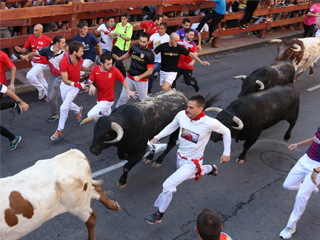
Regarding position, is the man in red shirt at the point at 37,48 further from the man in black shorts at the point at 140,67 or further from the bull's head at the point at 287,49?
the bull's head at the point at 287,49

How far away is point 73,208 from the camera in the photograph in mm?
4723

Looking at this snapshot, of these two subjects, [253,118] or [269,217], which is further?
[253,118]

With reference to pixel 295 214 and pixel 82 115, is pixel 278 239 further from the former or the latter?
pixel 82 115

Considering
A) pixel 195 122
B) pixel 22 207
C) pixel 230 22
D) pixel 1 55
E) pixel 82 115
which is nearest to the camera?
pixel 22 207

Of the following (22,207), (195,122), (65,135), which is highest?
(195,122)

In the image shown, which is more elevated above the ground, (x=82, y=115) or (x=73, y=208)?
(x=73, y=208)

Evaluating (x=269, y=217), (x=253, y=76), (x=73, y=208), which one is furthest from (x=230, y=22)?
(x=73, y=208)

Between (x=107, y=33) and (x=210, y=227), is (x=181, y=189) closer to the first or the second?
(x=210, y=227)

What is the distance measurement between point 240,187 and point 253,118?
1.38 metres

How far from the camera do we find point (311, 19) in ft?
49.4

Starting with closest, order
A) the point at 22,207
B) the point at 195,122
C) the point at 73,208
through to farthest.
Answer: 1. the point at 22,207
2. the point at 73,208
3. the point at 195,122

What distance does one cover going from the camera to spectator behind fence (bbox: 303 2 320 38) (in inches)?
579

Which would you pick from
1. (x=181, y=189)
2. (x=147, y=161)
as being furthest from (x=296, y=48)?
(x=181, y=189)

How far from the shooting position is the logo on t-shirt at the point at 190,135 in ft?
17.7
